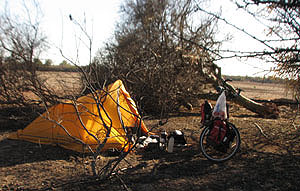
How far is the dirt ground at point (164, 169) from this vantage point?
3.56 metres

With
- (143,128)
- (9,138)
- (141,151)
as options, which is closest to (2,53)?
(9,138)

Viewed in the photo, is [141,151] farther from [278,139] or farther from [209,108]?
[278,139]

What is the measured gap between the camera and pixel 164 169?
421 cm

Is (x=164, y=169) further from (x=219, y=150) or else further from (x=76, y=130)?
(x=76, y=130)

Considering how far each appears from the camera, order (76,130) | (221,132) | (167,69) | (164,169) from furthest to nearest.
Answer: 1. (167,69)
2. (76,130)
3. (221,132)
4. (164,169)

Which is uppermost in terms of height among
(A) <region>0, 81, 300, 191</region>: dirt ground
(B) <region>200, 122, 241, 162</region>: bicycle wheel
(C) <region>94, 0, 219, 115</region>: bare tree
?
(C) <region>94, 0, 219, 115</region>: bare tree

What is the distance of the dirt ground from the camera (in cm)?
356

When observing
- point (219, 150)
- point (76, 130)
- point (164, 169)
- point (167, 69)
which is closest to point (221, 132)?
point (219, 150)

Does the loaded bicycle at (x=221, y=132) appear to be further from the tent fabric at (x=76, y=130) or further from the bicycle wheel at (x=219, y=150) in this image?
the tent fabric at (x=76, y=130)

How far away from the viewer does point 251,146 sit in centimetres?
526

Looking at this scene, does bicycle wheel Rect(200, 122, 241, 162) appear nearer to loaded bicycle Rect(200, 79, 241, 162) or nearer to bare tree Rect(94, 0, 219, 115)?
loaded bicycle Rect(200, 79, 241, 162)

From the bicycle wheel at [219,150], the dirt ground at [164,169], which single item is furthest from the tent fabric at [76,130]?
the bicycle wheel at [219,150]

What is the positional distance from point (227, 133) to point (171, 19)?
8.97m

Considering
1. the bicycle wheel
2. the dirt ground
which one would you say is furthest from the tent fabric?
the bicycle wheel
